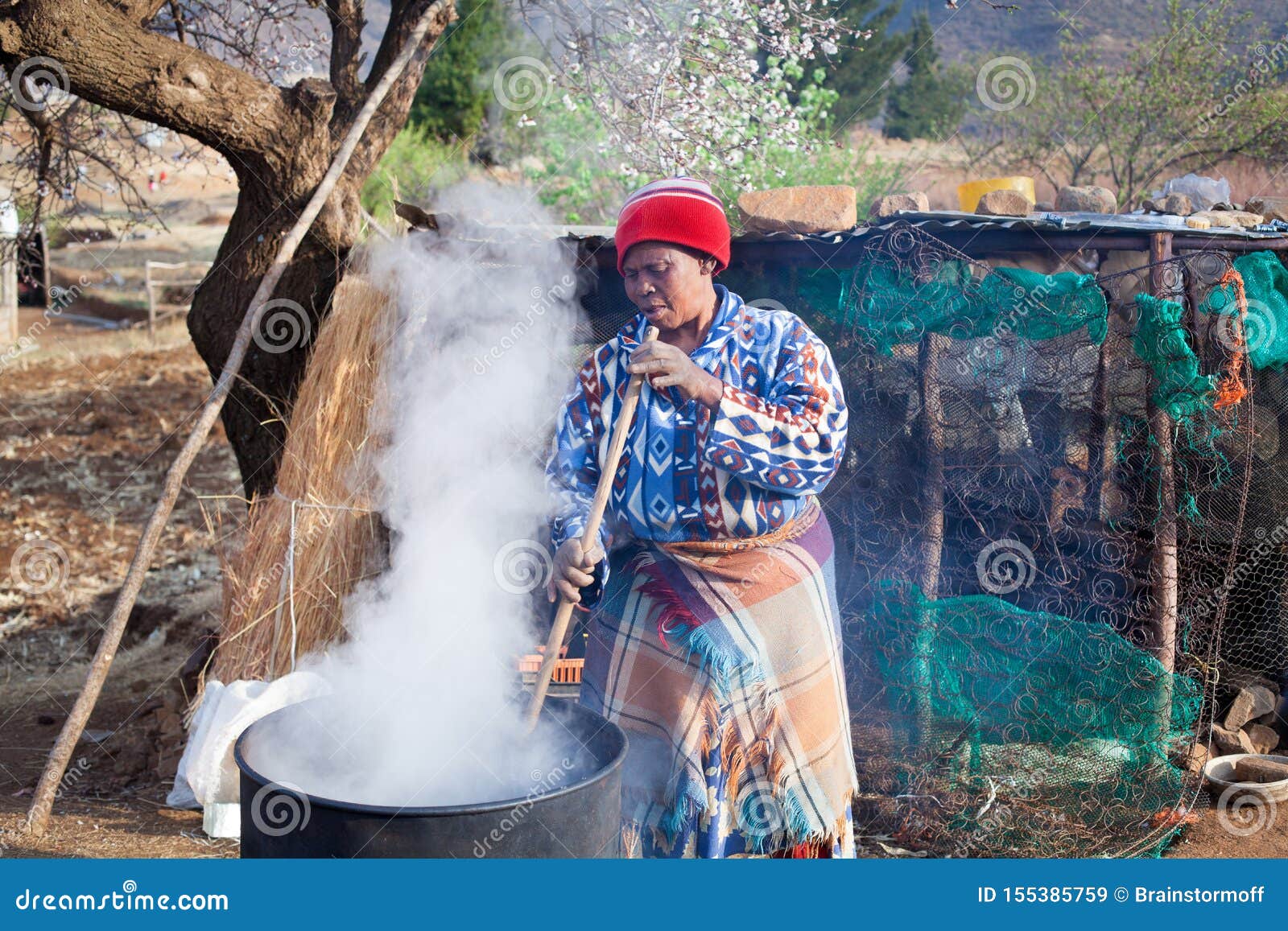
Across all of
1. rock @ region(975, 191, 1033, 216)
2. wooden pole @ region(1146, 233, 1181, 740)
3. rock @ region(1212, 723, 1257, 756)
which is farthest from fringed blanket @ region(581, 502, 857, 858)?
rock @ region(1212, 723, 1257, 756)

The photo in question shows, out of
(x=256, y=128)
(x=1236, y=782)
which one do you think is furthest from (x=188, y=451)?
(x=1236, y=782)

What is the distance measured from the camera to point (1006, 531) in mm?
4320

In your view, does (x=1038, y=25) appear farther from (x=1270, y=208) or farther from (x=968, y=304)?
(x=968, y=304)

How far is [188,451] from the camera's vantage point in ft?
13.6

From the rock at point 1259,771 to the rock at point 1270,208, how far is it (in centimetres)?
239

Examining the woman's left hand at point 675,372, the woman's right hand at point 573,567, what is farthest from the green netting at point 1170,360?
the woman's right hand at point 573,567

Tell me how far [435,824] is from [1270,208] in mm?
5022

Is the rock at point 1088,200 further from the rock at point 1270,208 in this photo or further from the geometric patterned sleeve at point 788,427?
the geometric patterned sleeve at point 788,427

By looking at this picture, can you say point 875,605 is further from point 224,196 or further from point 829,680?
point 224,196

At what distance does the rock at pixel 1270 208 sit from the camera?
16.8ft

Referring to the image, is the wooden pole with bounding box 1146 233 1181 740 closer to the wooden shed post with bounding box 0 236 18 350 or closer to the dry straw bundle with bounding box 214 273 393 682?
the dry straw bundle with bounding box 214 273 393 682

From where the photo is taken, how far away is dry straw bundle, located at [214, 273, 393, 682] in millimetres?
4438

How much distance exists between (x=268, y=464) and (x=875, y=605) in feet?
8.93

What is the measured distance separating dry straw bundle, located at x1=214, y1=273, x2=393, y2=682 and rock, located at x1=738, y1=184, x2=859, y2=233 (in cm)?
159
